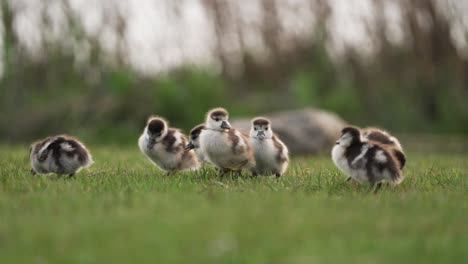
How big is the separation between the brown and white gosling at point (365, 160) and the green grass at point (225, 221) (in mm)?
145

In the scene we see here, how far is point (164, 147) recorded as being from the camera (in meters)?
6.94

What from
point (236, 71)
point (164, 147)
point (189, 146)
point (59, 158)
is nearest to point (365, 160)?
point (189, 146)

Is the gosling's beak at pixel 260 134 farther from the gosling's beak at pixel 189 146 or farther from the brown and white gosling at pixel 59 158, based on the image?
the brown and white gosling at pixel 59 158

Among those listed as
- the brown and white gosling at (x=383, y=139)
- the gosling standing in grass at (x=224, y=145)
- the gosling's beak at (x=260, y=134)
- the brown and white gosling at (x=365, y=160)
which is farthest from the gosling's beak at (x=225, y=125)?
the brown and white gosling at (x=383, y=139)

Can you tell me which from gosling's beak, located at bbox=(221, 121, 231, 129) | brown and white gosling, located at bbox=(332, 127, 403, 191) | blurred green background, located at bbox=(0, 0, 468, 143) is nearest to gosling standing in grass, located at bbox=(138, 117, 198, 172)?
gosling's beak, located at bbox=(221, 121, 231, 129)

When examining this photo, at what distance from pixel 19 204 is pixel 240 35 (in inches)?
415

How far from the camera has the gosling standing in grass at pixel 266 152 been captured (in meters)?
6.73

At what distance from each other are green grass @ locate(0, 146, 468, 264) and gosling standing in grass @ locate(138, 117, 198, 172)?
2.24 feet

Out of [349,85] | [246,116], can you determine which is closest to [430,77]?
[349,85]

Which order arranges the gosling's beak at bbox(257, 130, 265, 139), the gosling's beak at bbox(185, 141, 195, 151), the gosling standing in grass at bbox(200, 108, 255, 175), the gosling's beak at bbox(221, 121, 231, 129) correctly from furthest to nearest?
the gosling's beak at bbox(185, 141, 195, 151), the gosling's beak at bbox(257, 130, 265, 139), the gosling's beak at bbox(221, 121, 231, 129), the gosling standing in grass at bbox(200, 108, 255, 175)

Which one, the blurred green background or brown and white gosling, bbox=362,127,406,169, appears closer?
brown and white gosling, bbox=362,127,406,169

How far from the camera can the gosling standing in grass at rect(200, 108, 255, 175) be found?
257 inches

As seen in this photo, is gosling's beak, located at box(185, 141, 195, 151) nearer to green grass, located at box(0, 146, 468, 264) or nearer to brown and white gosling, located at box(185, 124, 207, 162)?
brown and white gosling, located at box(185, 124, 207, 162)

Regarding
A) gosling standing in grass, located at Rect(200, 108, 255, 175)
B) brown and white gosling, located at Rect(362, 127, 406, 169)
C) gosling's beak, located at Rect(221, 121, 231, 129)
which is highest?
gosling's beak, located at Rect(221, 121, 231, 129)
